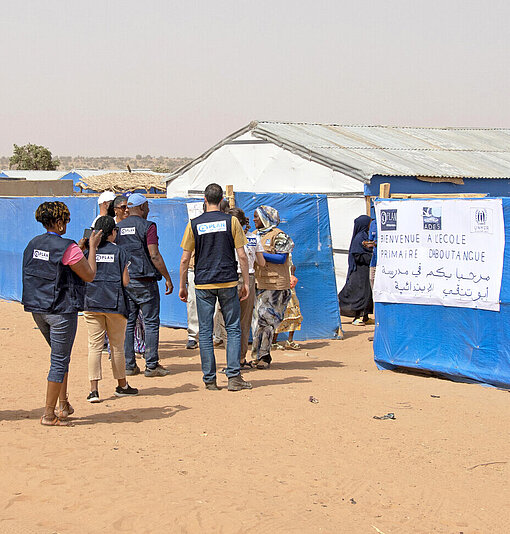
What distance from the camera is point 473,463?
5.78 m

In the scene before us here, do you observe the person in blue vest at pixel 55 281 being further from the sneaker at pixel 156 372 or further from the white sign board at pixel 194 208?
the white sign board at pixel 194 208

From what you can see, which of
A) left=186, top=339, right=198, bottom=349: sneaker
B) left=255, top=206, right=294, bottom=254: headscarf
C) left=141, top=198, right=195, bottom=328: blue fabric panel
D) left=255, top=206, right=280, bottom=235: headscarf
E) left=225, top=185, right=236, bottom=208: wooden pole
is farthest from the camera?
left=141, top=198, right=195, bottom=328: blue fabric panel

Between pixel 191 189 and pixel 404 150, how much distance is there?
15.7ft

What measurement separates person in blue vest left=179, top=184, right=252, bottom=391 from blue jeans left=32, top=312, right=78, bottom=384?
1535 millimetres

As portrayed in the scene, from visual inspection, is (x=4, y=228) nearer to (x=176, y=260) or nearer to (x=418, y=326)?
(x=176, y=260)

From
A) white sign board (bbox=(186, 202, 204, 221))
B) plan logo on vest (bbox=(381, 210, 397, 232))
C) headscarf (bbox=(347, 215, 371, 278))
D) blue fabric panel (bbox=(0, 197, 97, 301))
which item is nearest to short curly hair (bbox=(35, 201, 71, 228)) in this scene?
plan logo on vest (bbox=(381, 210, 397, 232))

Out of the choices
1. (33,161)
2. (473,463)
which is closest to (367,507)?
(473,463)

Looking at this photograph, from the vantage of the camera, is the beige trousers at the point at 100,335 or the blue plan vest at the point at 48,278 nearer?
the blue plan vest at the point at 48,278

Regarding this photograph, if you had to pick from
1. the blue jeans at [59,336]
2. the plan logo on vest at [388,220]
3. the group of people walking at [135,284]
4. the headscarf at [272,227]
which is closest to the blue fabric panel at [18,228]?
the group of people walking at [135,284]

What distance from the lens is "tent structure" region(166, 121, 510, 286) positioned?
15.2 meters

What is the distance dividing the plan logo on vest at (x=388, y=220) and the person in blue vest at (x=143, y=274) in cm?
240

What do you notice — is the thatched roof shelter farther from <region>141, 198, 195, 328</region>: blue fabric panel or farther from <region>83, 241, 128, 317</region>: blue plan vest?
<region>83, 241, 128, 317</region>: blue plan vest

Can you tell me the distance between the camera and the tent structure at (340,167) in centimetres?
1517

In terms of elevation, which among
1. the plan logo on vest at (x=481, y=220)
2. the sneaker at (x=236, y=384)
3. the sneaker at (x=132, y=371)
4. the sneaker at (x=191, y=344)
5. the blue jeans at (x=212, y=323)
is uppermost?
the plan logo on vest at (x=481, y=220)
